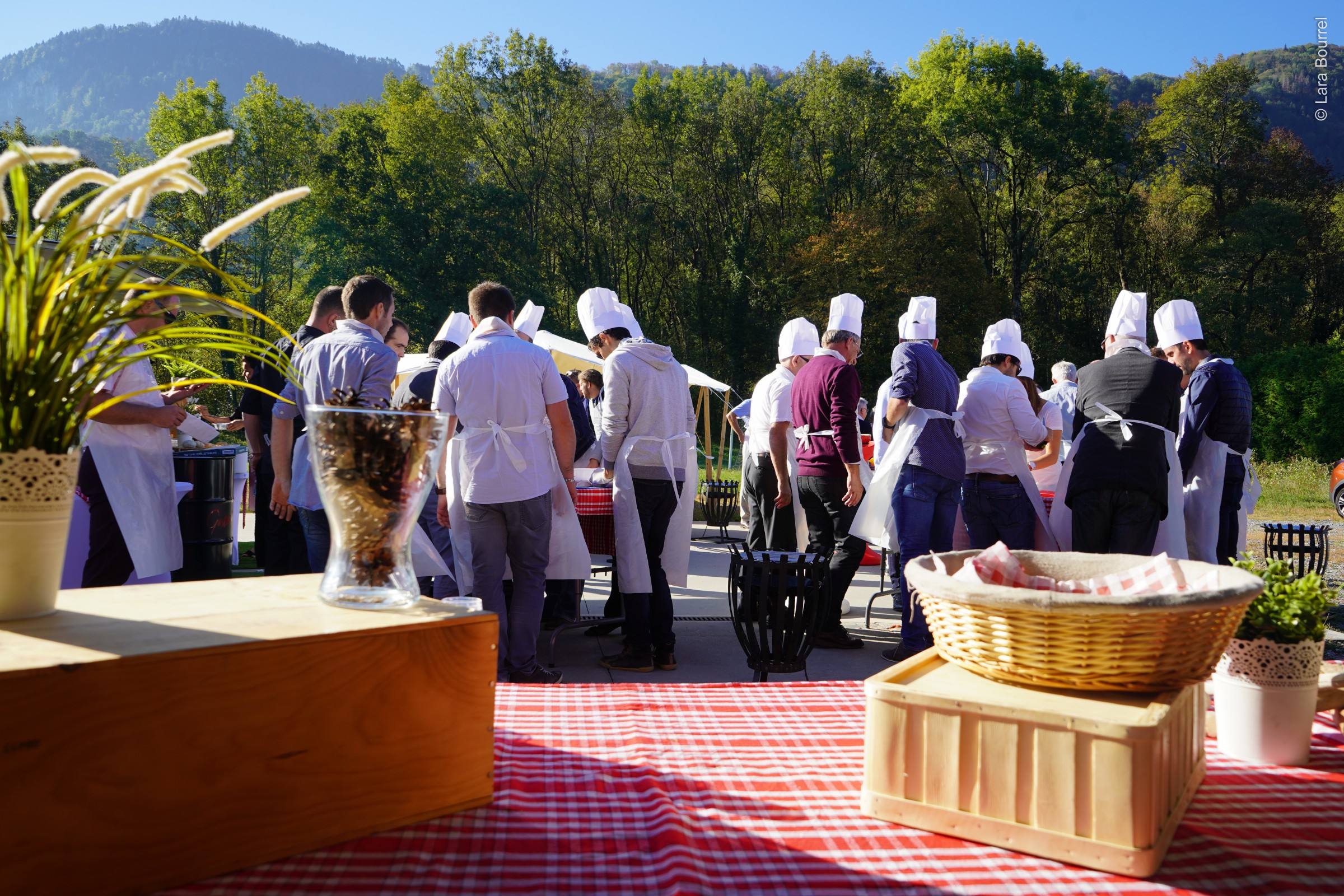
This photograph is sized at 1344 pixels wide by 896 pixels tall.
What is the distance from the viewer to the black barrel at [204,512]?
5477 mm

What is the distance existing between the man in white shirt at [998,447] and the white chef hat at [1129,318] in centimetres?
51

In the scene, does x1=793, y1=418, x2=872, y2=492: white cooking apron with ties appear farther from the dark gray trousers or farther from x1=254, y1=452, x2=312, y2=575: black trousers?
x1=254, y1=452, x2=312, y2=575: black trousers

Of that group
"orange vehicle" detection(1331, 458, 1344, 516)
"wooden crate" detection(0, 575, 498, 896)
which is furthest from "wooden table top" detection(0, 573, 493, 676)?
"orange vehicle" detection(1331, 458, 1344, 516)

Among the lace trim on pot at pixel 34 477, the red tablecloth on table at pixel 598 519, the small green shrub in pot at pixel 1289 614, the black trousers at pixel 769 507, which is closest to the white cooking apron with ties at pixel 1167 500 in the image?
the black trousers at pixel 769 507

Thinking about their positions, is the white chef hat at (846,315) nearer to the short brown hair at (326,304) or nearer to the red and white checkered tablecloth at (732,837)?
the short brown hair at (326,304)

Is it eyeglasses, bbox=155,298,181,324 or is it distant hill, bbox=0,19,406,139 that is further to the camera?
distant hill, bbox=0,19,406,139

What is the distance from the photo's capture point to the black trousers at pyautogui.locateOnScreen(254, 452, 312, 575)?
5.46 m

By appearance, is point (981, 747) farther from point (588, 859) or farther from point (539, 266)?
point (539, 266)

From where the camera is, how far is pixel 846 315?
20.0 feet

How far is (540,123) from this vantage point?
37.3 meters

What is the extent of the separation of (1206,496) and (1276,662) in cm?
486

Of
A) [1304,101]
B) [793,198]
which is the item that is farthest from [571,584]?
[1304,101]

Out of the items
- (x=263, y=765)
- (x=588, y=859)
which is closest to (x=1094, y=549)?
(x=588, y=859)

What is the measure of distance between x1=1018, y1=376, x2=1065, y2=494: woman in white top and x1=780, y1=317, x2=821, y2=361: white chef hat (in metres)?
1.42
